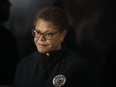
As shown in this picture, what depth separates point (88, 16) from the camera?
6.89ft

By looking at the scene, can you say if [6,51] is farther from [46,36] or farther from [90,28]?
[46,36]

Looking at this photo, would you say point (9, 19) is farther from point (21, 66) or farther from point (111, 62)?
point (111, 62)

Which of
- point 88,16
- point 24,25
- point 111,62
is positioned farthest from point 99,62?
point 24,25

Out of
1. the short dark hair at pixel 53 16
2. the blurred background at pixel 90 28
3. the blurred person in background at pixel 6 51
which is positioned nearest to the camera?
the short dark hair at pixel 53 16

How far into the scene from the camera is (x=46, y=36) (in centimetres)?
161

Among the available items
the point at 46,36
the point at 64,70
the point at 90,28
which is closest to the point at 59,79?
the point at 64,70

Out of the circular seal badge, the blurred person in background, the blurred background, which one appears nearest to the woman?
the circular seal badge

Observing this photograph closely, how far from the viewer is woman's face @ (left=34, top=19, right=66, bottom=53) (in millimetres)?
1605

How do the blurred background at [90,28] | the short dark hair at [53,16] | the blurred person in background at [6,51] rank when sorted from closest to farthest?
1. the short dark hair at [53,16]
2. the blurred background at [90,28]
3. the blurred person in background at [6,51]

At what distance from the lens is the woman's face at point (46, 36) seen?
1605mm

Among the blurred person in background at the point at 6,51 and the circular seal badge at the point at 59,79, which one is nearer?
the circular seal badge at the point at 59,79

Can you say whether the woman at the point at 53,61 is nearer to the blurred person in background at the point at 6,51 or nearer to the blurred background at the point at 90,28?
the blurred background at the point at 90,28

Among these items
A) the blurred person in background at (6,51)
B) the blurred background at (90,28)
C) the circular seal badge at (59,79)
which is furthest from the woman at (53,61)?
the blurred person in background at (6,51)

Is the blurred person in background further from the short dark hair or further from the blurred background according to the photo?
the short dark hair
